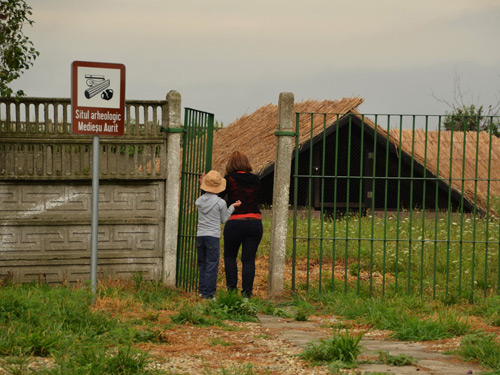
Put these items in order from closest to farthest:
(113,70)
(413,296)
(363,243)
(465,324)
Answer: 1. (465,324)
2. (113,70)
3. (413,296)
4. (363,243)

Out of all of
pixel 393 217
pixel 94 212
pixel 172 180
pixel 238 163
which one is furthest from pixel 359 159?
pixel 94 212

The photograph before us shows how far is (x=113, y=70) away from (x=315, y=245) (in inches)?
285

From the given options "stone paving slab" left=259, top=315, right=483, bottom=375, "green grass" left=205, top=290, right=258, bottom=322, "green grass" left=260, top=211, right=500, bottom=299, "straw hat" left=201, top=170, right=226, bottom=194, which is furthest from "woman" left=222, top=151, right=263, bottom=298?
"stone paving slab" left=259, top=315, right=483, bottom=375

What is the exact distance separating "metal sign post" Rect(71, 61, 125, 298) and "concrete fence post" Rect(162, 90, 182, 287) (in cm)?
173

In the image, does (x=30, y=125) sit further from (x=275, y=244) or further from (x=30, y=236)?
(x=275, y=244)

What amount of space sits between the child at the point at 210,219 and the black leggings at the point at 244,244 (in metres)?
0.15

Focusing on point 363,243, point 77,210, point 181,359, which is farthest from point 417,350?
point 363,243

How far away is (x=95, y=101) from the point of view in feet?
26.1

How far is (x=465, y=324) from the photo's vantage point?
291 inches

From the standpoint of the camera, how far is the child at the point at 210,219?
9.25 m

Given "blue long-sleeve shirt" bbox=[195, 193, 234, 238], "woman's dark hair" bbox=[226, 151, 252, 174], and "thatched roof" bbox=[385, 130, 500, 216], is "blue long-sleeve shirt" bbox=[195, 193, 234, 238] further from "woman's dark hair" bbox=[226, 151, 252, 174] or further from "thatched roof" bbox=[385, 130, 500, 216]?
"thatched roof" bbox=[385, 130, 500, 216]

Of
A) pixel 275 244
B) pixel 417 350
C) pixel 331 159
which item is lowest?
pixel 417 350

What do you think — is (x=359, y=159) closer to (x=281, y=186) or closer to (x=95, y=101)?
(x=281, y=186)

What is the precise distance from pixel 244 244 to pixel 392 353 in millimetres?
3252
